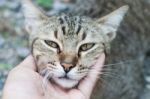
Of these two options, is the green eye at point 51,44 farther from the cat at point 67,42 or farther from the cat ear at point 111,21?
the cat ear at point 111,21

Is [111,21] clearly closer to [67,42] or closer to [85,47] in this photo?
[85,47]

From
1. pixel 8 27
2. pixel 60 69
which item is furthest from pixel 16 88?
pixel 8 27

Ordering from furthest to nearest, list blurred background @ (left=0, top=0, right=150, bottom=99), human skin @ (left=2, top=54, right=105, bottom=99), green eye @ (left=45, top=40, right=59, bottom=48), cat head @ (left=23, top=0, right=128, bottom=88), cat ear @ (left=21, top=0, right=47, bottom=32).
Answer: blurred background @ (left=0, top=0, right=150, bottom=99) < cat ear @ (left=21, top=0, right=47, bottom=32) < green eye @ (left=45, top=40, right=59, bottom=48) < cat head @ (left=23, top=0, right=128, bottom=88) < human skin @ (left=2, top=54, right=105, bottom=99)

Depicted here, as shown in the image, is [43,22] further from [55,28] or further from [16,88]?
[16,88]

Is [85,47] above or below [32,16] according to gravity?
below

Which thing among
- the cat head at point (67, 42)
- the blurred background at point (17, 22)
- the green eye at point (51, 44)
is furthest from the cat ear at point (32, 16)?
the blurred background at point (17, 22)

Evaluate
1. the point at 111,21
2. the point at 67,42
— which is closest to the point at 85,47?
the point at 67,42

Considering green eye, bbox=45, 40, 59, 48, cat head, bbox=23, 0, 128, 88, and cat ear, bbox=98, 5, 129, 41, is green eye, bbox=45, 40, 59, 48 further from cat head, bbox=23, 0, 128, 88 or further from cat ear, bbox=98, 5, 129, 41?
cat ear, bbox=98, 5, 129, 41

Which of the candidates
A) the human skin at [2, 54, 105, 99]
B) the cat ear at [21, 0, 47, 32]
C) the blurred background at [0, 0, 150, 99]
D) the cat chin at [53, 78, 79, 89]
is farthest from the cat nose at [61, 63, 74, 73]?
the blurred background at [0, 0, 150, 99]
